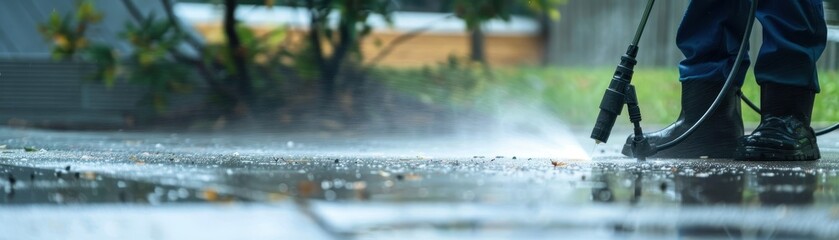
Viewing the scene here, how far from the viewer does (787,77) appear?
13.0ft

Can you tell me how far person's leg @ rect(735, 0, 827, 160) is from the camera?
391 centimetres

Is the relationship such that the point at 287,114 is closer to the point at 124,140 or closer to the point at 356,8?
the point at 356,8

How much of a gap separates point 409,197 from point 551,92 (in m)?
6.07

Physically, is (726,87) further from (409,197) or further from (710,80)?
(409,197)

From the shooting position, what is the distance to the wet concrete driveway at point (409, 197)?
2148 mm

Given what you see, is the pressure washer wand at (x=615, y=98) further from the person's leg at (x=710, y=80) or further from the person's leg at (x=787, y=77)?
the person's leg at (x=787, y=77)

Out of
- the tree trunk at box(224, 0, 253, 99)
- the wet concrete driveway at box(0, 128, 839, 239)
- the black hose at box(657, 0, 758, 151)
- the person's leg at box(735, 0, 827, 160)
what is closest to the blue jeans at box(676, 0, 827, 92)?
the person's leg at box(735, 0, 827, 160)

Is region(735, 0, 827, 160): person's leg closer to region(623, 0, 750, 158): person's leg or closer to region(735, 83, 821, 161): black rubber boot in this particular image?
region(735, 83, 821, 161): black rubber boot

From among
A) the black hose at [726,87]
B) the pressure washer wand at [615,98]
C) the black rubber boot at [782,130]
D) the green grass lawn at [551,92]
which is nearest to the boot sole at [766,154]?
the black rubber boot at [782,130]

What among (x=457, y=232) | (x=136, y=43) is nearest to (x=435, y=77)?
(x=136, y=43)

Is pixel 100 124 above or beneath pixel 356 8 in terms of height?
beneath

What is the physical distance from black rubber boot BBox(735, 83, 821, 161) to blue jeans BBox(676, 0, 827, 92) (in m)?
0.05

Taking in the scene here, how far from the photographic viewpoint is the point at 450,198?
2.58 m

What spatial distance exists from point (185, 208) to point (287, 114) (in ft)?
15.7
